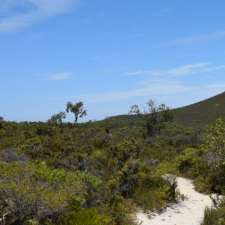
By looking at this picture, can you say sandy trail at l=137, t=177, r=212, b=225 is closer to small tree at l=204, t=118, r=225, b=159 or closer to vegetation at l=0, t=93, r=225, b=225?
vegetation at l=0, t=93, r=225, b=225

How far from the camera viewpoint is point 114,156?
2081 cm

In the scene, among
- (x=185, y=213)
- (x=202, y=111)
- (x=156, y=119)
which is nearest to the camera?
(x=185, y=213)

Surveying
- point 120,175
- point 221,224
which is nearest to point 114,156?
point 120,175

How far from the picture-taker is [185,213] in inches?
665

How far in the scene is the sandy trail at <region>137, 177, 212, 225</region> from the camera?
1559cm

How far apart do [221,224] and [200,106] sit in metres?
93.6

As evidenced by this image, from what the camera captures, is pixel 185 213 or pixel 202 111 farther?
pixel 202 111

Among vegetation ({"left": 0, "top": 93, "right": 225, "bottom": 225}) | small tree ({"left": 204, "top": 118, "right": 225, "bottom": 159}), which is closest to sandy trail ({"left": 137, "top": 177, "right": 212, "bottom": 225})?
vegetation ({"left": 0, "top": 93, "right": 225, "bottom": 225})

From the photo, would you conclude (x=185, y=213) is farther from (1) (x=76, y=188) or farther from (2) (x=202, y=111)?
(2) (x=202, y=111)

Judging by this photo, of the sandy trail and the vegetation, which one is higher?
the vegetation

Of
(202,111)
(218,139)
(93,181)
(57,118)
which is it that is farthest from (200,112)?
(93,181)

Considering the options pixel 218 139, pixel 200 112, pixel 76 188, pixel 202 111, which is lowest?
pixel 76 188

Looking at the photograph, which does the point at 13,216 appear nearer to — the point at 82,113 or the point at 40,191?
the point at 40,191

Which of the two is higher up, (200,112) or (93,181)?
(200,112)
